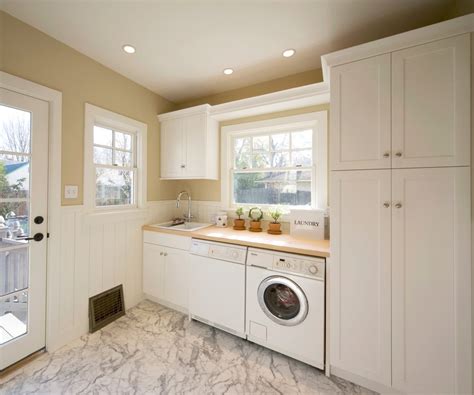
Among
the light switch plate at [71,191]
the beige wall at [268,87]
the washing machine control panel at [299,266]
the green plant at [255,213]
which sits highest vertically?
the beige wall at [268,87]

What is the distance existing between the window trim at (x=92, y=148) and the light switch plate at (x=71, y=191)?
0.09 metres

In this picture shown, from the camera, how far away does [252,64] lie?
2131 mm

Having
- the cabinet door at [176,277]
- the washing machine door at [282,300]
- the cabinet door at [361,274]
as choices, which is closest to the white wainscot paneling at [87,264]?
the cabinet door at [176,277]

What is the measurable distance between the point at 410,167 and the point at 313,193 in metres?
1.02

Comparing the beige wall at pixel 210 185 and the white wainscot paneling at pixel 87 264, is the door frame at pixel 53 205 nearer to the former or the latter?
the white wainscot paneling at pixel 87 264

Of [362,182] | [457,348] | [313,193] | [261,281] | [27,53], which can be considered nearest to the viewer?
[457,348]

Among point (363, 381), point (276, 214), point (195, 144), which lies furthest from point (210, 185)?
point (363, 381)

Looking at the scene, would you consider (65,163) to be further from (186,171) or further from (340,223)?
(340,223)

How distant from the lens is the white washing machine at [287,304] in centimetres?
158

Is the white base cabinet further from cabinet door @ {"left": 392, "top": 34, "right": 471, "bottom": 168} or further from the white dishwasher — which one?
cabinet door @ {"left": 392, "top": 34, "right": 471, "bottom": 168}

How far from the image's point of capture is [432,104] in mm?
1286

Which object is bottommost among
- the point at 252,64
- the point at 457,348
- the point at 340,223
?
the point at 457,348

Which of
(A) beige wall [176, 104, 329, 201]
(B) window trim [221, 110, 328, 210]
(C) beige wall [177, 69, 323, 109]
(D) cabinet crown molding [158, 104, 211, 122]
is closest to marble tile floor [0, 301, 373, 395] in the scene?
(B) window trim [221, 110, 328, 210]

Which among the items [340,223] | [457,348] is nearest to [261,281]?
[340,223]
